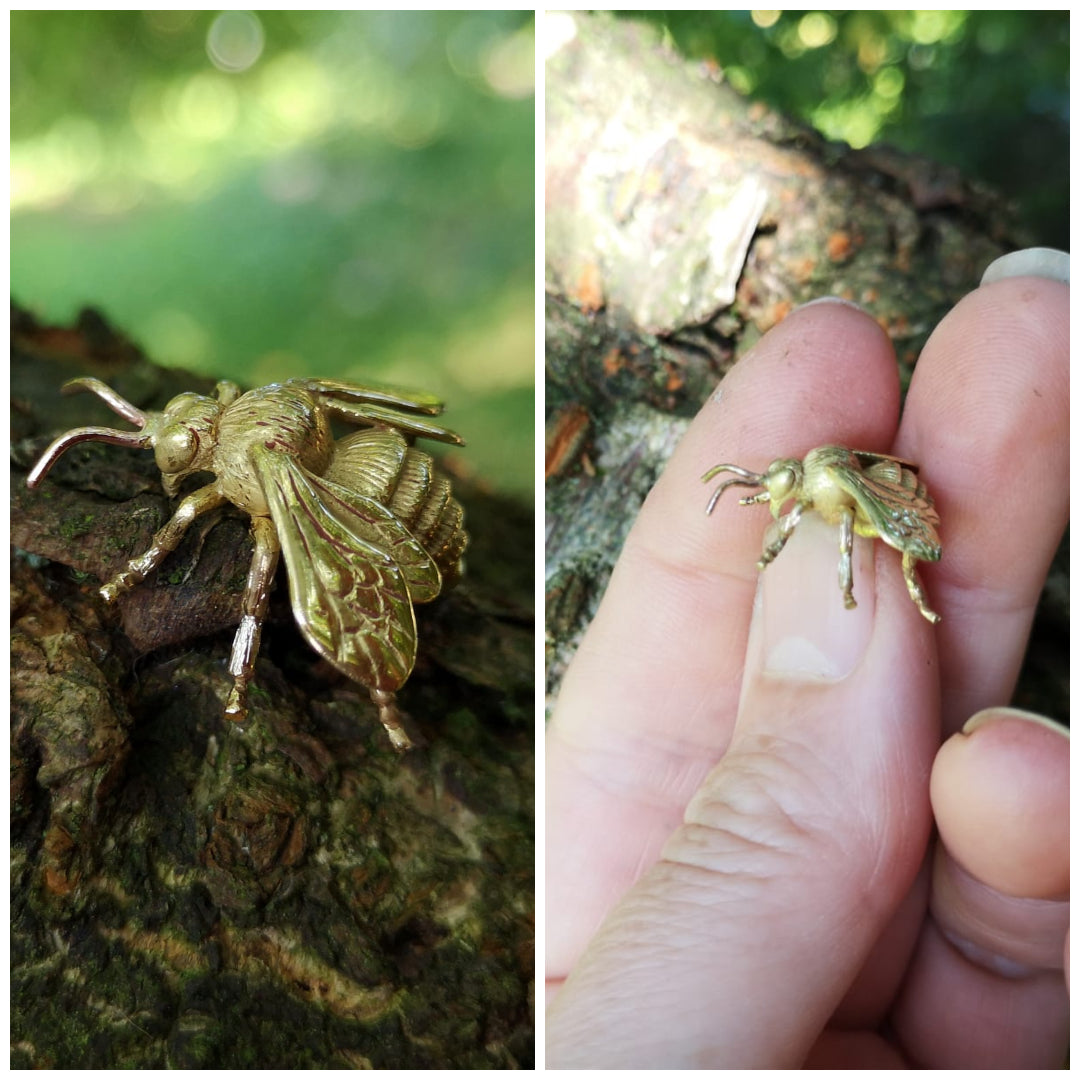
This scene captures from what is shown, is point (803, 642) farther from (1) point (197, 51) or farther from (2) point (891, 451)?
(1) point (197, 51)

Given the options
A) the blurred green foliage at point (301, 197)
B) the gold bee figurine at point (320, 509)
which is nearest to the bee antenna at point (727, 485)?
the gold bee figurine at point (320, 509)

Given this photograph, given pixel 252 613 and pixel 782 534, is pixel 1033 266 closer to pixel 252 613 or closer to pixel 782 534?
pixel 782 534

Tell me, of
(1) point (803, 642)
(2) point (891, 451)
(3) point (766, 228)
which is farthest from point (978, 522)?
(3) point (766, 228)

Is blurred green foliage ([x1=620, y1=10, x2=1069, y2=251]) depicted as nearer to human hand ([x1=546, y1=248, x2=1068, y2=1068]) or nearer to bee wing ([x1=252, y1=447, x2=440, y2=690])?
human hand ([x1=546, y1=248, x2=1068, y2=1068])

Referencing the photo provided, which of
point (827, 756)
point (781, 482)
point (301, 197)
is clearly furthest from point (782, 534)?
point (301, 197)

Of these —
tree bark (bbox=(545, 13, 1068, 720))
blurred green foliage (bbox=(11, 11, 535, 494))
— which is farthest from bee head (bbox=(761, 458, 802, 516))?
blurred green foliage (bbox=(11, 11, 535, 494))

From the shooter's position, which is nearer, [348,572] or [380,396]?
[348,572]
